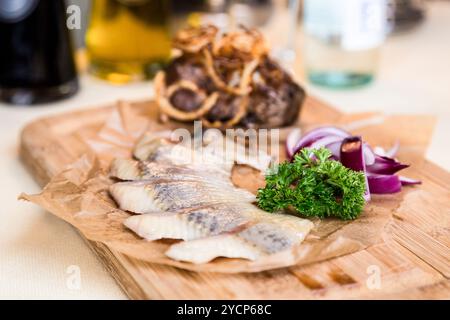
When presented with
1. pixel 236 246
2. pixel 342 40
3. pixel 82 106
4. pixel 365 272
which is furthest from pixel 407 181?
pixel 82 106

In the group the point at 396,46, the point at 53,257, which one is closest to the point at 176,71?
the point at 53,257

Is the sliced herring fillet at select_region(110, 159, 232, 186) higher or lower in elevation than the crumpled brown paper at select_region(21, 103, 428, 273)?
higher

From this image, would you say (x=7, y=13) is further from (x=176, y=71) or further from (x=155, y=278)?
(x=155, y=278)

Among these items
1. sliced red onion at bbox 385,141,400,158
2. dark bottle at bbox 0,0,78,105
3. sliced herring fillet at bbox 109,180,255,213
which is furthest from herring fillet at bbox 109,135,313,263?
dark bottle at bbox 0,0,78,105

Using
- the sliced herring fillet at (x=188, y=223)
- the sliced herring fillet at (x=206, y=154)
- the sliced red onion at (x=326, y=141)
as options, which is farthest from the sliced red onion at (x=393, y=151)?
the sliced herring fillet at (x=188, y=223)

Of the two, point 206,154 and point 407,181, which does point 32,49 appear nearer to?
point 206,154

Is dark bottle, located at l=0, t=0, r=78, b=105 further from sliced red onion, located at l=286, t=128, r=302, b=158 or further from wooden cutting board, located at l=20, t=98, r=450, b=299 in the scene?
sliced red onion, located at l=286, t=128, r=302, b=158

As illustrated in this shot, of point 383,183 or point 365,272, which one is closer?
point 365,272
